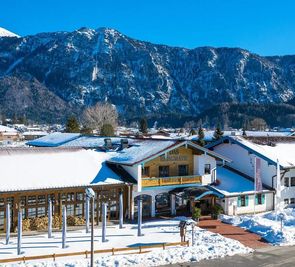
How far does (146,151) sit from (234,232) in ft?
31.5

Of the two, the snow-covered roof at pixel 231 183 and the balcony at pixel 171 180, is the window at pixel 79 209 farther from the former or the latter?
the snow-covered roof at pixel 231 183

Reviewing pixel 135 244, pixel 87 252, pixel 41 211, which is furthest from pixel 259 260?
pixel 41 211

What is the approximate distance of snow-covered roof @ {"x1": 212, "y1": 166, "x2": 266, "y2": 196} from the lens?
3719 centimetres

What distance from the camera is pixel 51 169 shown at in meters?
32.9

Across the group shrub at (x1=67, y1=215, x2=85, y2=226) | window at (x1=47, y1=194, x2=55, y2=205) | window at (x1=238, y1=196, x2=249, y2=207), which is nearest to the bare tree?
window at (x1=238, y1=196, x2=249, y2=207)

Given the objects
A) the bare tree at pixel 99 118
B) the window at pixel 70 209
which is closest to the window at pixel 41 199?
the window at pixel 70 209

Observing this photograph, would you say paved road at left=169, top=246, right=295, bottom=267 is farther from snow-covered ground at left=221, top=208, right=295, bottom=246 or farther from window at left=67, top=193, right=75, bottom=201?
window at left=67, top=193, right=75, bottom=201

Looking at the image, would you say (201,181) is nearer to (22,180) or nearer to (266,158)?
(266,158)

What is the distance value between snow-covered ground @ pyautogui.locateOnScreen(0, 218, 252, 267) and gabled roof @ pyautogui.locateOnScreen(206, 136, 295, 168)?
11.8 m

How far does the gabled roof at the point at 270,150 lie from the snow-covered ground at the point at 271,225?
4566mm

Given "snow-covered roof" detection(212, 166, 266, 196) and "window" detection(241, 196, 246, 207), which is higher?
"snow-covered roof" detection(212, 166, 266, 196)

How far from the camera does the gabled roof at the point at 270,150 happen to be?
3965cm

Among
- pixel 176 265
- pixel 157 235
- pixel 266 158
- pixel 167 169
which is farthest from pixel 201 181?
pixel 176 265

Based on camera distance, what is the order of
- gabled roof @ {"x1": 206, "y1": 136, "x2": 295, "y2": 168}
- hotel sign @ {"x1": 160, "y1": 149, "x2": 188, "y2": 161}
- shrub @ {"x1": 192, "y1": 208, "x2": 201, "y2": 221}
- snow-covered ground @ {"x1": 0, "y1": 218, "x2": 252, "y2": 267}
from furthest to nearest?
1. gabled roof @ {"x1": 206, "y1": 136, "x2": 295, "y2": 168}
2. hotel sign @ {"x1": 160, "y1": 149, "x2": 188, "y2": 161}
3. shrub @ {"x1": 192, "y1": 208, "x2": 201, "y2": 221}
4. snow-covered ground @ {"x1": 0, "y1": 218, "x2": 252, "y2": 267}
